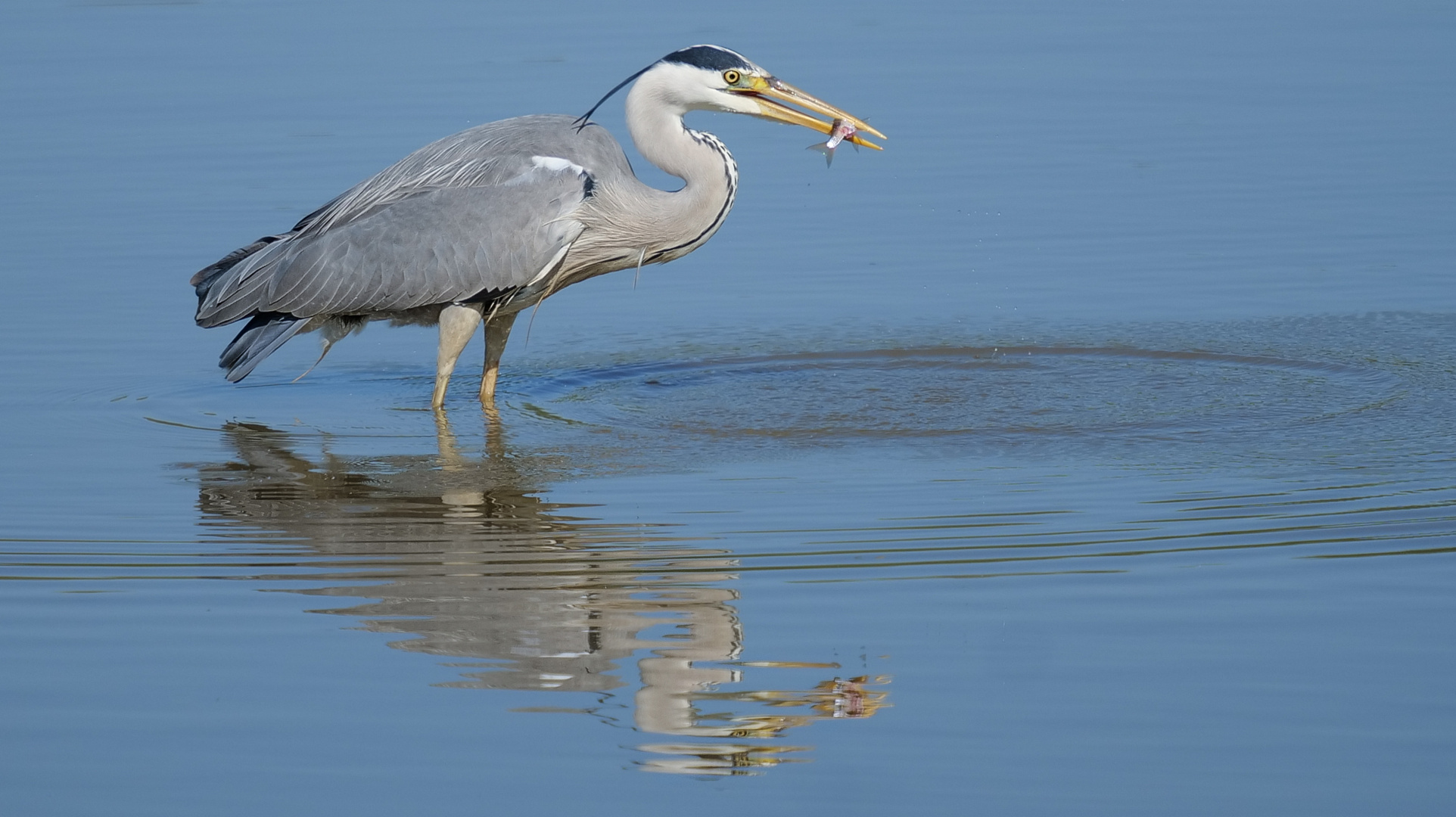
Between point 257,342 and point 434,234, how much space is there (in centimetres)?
106

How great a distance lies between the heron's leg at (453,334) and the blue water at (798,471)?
314 millimetres

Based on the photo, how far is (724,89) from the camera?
862cm

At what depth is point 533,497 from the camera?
7.32 meters

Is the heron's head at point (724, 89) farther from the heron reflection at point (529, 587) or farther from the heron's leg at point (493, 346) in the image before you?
the heron reflection at point (529, 587)

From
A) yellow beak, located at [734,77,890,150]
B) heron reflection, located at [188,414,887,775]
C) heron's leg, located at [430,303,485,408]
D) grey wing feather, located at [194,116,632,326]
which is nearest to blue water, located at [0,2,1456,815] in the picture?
heron reflection, located at [188,414,887,775]

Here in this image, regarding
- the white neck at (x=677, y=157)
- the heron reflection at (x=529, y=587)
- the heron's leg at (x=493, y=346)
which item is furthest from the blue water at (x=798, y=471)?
the white neck at (x=677, y=157)

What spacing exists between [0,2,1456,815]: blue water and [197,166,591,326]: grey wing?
533 mm

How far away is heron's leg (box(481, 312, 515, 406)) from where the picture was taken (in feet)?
29.7

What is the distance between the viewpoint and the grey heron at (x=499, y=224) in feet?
28.2

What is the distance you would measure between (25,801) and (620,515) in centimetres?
269

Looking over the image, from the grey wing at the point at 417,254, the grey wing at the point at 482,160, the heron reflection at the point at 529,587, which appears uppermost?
the grey wing at the point at 482,160

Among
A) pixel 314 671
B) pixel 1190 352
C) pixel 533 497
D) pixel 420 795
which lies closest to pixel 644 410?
pixel 533 497

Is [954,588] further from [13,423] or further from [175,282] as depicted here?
[175,282]

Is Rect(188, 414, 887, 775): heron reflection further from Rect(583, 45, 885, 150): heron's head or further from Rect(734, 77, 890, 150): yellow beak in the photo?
Rect(734, 77, 890, 150): yellow beak
